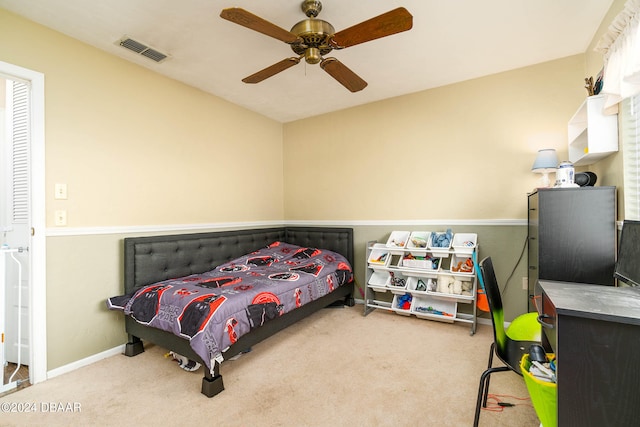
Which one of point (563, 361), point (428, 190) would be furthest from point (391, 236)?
point (563, 361)

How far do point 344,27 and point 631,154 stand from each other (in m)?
1.97

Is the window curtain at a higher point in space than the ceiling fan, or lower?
lower

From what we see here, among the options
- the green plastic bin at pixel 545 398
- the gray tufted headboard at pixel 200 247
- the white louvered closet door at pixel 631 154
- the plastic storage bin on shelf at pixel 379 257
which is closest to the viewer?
the green plastic bin at pixel 545 398

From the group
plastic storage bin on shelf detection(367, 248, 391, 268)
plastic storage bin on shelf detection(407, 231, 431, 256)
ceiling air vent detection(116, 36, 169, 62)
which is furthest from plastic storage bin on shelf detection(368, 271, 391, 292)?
ceiling air vent detection(116, 36, 169, 62)

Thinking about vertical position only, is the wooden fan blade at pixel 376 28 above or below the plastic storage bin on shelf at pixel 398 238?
above

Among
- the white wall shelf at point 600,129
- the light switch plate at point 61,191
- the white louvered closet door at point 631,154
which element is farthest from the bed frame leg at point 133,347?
the white wall shelf at point 600,129

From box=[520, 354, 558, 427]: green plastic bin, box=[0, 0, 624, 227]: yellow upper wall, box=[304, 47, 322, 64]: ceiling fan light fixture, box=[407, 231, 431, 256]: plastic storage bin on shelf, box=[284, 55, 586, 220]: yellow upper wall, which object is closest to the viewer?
box=[520, 354, 558, 427]: green plastic bin

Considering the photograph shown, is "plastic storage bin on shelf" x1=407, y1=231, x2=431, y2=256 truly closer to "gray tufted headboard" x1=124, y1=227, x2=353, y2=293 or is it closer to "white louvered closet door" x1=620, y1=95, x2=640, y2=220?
"gray tufted headboard" x1=124, y1=227, x2=353, y2=293

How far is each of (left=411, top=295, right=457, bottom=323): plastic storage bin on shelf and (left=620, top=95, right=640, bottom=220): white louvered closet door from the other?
5.45ft

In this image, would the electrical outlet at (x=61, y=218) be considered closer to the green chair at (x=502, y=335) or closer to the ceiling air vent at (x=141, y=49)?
the ceiling air vent at (x=141, y=49)

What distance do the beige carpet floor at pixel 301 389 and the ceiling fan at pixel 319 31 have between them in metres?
2.15

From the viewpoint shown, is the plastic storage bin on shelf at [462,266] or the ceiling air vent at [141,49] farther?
the plastic storage bin on shelf at [462,266]

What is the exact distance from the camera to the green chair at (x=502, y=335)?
1419 millimetres

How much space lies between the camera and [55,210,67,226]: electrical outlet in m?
2.21
